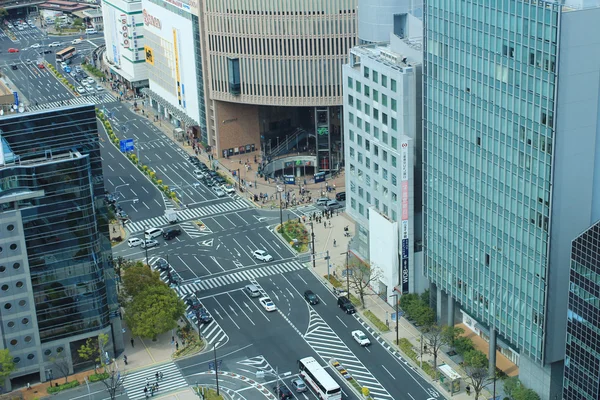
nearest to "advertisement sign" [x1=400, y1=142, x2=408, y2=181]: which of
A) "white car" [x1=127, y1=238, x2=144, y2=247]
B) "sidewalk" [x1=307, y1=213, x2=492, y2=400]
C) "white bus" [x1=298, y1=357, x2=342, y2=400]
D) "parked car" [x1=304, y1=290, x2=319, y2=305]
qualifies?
"sidewalk" [x1=307, y1=213, x2=492, y2=400]

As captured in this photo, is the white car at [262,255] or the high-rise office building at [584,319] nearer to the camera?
the high-rise office building at [584,319]

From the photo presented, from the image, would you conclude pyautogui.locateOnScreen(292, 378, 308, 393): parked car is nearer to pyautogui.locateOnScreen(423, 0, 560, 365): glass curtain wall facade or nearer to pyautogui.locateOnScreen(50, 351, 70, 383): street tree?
pyautogui.locateOnScreen(423, 0, 560, 365): glass curtain wall facade

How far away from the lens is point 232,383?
5364 inches

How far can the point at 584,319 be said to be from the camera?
110 meters

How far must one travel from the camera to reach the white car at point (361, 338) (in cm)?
14312

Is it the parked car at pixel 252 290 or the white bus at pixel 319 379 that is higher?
the white bus at pixel 319 379

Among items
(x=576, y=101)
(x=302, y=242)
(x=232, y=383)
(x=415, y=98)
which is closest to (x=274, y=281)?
(x=302, y=242)

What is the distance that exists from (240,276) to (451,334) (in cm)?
4356

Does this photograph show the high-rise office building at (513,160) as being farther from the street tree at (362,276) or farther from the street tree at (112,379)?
the street tree at (112,379)

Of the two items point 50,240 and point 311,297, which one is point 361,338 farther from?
point 50,240

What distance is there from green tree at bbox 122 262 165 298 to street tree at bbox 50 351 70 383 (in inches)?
565

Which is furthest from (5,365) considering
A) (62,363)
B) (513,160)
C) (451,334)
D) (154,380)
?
(513,160)

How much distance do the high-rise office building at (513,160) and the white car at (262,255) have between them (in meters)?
40.1

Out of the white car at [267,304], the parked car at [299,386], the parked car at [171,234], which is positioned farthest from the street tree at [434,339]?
the parked car at [171,234]
